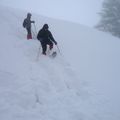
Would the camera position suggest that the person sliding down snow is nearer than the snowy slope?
No

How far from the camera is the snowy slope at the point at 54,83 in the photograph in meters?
10.1

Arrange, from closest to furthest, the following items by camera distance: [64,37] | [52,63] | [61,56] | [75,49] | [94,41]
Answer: [52,63] < [61,56] < [75,49] < [64,37] < [94,41]

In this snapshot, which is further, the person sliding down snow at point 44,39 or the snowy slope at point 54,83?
the person sliding down snow at point 44,39

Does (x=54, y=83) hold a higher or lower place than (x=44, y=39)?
lower

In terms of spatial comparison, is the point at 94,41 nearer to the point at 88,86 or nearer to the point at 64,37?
the point at 64,37

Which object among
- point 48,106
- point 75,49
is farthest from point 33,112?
point 75,49

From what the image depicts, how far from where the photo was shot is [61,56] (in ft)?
51.9

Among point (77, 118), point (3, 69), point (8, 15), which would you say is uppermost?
point (8, 15)

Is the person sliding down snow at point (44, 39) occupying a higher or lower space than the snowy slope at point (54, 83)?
higher

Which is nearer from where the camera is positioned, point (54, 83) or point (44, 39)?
point (54, 83)

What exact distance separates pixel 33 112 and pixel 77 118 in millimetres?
1693

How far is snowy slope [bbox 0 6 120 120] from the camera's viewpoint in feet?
33.2

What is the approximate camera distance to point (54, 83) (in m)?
12.2

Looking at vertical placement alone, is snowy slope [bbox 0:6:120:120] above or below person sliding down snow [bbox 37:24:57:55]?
below
